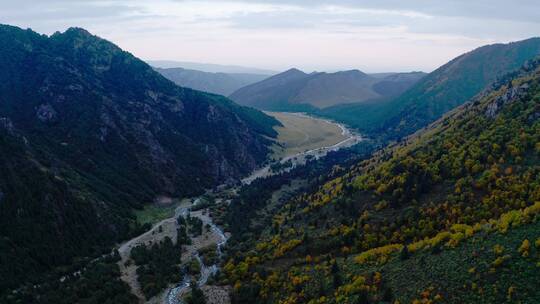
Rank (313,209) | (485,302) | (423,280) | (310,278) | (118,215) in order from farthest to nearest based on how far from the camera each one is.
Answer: (118,215), (313,209), (310,278), (423,280), (485,302)

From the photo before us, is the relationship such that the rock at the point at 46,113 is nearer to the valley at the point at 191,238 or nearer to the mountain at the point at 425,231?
the valley at the point at 191,238

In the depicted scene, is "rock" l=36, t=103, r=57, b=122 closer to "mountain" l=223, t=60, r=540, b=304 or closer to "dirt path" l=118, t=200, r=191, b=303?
"dirt path" l=118, t=200, r=191, b=303

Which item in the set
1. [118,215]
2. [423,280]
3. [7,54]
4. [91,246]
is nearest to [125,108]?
[7,54]

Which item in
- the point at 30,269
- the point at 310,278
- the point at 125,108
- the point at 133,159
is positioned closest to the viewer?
the point at 310,278

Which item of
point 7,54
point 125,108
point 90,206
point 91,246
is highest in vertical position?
point 7,54

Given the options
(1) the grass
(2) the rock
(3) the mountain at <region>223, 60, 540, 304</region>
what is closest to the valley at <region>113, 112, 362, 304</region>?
(1) the grass

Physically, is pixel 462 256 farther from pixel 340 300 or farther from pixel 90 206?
pixel 90 206
